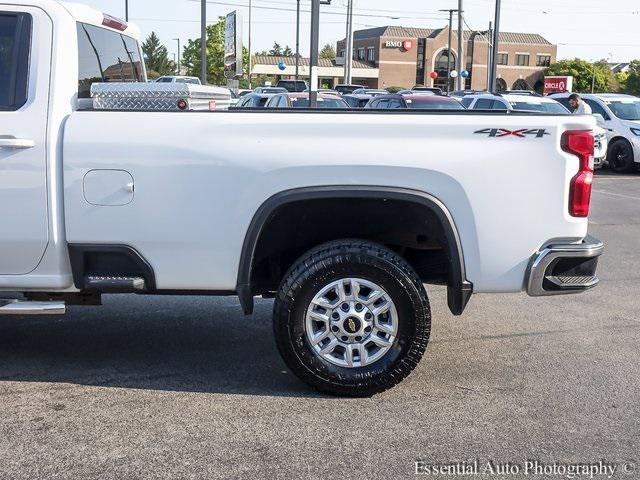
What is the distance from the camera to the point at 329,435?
4199 millimetres

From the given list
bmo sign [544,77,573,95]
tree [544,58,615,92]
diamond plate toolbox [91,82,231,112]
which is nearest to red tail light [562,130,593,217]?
diamond plate toolbox [91,82,231,112]

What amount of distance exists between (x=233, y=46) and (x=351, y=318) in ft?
86.8

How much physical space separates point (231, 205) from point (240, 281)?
1.45ft

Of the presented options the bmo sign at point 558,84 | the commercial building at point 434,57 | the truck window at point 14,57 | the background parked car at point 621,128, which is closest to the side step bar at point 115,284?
the truck window at point 14,57

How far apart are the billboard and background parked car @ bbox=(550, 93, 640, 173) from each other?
11.8 m

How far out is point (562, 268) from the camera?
472 centimetres

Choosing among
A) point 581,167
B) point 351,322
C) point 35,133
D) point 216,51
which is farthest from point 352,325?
point 216,51

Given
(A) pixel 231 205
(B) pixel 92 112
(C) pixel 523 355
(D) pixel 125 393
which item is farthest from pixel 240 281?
(C) pixel 523 355

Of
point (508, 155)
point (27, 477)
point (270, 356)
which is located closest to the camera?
point (27, 477)

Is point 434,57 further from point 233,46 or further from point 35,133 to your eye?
point 35,133

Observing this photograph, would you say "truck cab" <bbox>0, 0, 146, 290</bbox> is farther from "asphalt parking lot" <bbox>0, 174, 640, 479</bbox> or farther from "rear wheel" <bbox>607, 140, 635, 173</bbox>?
"rear wheel" <bbox>607, 140, 635, 173</bbox>

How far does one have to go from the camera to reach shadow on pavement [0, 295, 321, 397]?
5.00 metres

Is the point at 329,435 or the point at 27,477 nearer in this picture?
the point at 27,477

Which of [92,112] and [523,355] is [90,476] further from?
[523,355]
